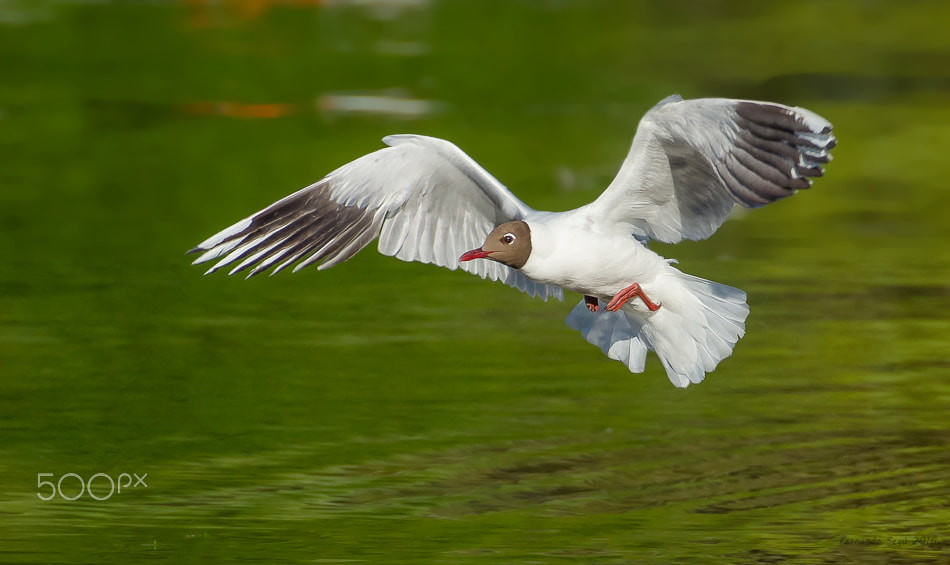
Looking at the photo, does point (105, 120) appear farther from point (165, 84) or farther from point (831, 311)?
point (831, 311)

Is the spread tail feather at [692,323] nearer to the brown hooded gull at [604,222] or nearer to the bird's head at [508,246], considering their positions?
the brown hooded gull at [604,222]

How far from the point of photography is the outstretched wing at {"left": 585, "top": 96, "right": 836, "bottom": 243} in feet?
24.1

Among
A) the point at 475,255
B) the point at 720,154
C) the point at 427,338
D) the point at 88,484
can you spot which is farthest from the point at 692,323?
the point at 427,338

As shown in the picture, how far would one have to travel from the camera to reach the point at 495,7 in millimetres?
23719

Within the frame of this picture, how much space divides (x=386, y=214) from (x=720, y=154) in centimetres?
183

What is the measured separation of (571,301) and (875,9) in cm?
1437

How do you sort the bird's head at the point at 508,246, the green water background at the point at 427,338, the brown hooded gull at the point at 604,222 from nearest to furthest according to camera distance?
the brown hooded gull at the point at 604,222, the bird's head at the point at 508,246, the green water background at the point at 427,338

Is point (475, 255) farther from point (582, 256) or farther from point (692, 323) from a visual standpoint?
point (692, 323)

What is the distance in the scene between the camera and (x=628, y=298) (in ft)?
26.7

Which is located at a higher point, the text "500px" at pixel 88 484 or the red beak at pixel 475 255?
the red beak at pixel 475 255

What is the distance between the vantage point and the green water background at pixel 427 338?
8.34 metres

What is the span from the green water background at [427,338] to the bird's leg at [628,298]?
112cm

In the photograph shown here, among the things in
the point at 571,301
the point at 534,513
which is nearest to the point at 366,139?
the point at 571,301

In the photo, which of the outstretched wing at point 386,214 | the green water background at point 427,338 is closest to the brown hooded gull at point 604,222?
the outstretched wing at point 386,214
